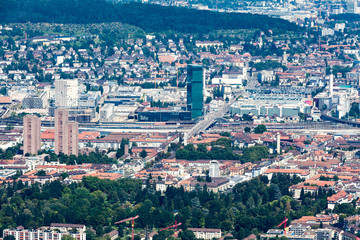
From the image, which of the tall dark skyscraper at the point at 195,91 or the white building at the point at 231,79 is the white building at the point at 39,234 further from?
the white building at the point at 231,79

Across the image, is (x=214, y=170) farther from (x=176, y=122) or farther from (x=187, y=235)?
(x=176, y=122)

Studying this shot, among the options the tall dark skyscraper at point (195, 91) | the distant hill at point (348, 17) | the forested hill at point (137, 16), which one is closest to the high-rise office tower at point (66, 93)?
the tall dark skyscraper at point (195, 91)

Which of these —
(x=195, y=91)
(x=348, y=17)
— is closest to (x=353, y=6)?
(x=348, y=17)

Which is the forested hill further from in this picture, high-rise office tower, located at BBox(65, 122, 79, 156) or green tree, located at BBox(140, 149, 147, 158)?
green tree, located at BBox(140, 149, 147, 158)

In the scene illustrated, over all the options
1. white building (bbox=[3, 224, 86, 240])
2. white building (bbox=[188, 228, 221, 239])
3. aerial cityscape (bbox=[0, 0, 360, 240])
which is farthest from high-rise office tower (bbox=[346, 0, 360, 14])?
white building (bbox=[3, 224, 86, 240])

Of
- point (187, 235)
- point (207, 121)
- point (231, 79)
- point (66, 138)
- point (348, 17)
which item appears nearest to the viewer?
point (187, 235)

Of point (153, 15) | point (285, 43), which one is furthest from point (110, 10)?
point (285, 43)

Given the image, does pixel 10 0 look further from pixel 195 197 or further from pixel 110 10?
pixel 195 197
